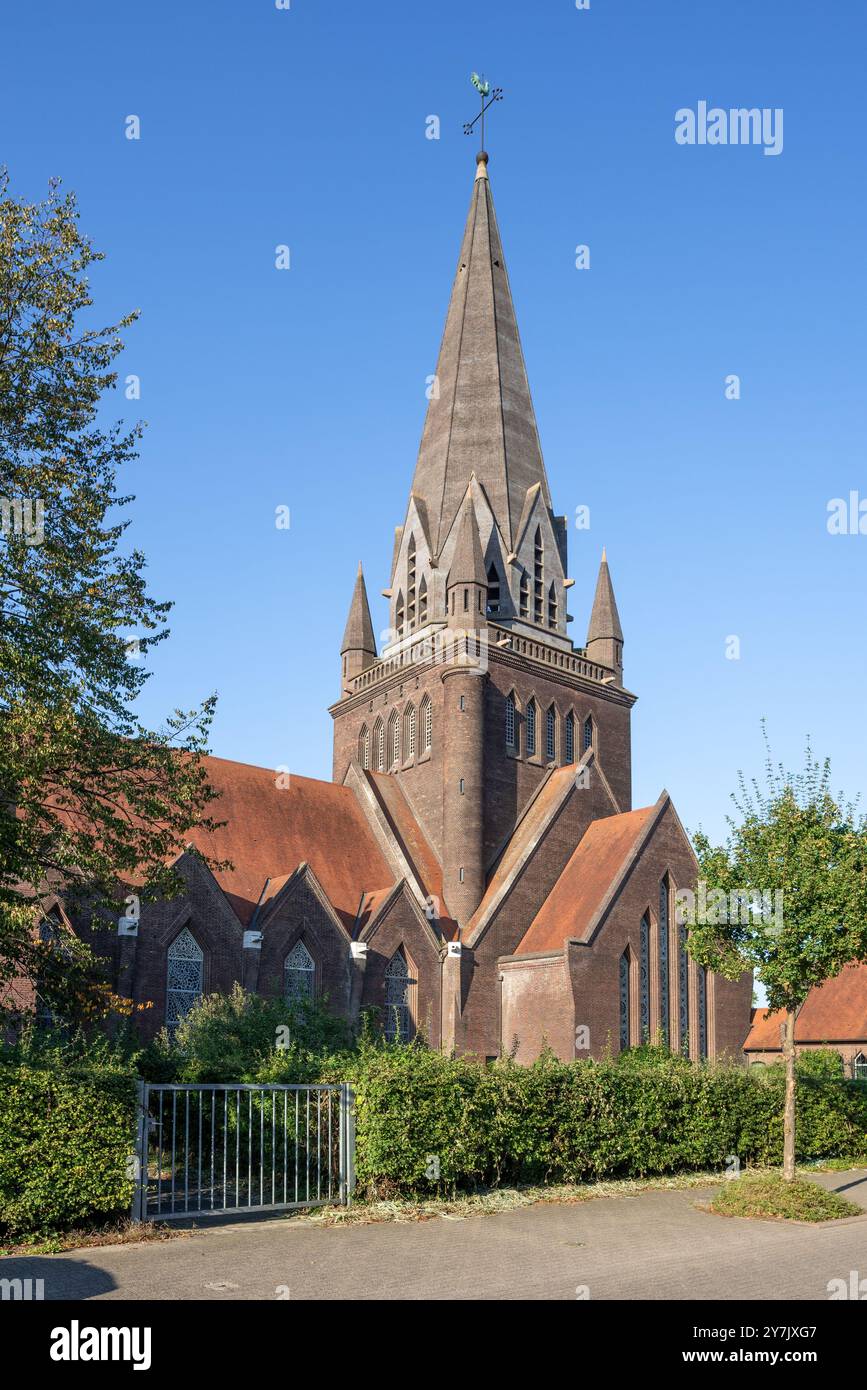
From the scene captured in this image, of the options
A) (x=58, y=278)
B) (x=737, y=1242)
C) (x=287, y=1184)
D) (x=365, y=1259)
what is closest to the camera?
(x=365, y=1259)

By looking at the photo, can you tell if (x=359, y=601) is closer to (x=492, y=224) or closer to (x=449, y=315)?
(x=449, y=315)

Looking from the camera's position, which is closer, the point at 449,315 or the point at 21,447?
the point at 21,447

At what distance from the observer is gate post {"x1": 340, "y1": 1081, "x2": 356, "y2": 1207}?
1678cm

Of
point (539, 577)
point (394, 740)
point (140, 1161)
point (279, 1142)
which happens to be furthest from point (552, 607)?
point (140, 1161)

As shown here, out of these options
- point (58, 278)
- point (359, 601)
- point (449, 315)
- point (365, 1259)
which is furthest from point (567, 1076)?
point (449, 315)

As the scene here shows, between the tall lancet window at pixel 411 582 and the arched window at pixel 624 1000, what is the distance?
1585 cm

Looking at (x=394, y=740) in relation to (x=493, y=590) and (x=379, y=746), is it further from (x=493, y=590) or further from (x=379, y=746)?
A: (x=493, y=590)

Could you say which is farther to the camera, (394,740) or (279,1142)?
(394,740)

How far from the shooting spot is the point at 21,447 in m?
18.6

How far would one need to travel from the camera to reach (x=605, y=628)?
1914 inches

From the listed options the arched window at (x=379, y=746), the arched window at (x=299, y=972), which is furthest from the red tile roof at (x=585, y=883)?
the arched window at (x=379, y=746)

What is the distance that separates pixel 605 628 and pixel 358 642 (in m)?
10.0

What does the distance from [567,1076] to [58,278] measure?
15.2 metres

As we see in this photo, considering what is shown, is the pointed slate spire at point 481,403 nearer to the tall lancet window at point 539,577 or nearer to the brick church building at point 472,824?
the brick church building at point 472,824
